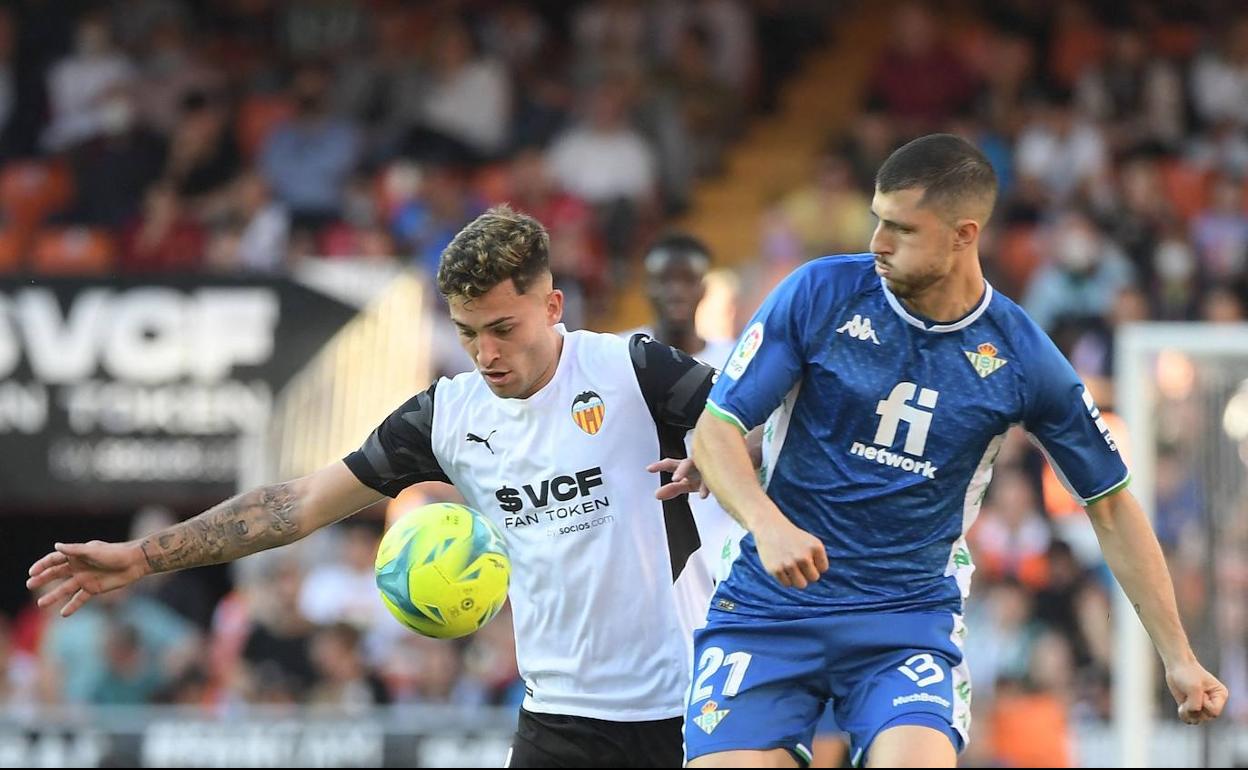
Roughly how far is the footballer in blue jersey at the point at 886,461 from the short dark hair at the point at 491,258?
2.44 feet

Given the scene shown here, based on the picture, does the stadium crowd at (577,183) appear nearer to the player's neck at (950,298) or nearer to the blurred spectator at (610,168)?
the blurred spectator at (610,168)

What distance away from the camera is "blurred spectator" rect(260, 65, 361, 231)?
16234 mm

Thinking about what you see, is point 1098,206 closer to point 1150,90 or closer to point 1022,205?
point 1022,205

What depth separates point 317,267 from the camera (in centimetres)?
1344

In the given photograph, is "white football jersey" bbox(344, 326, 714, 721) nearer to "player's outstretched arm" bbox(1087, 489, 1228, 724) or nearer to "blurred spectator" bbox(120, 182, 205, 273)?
"player's outstretched arm" bbox(1087, 489, 1228, 724)

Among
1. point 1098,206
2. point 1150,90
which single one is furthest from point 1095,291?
point 1150,90

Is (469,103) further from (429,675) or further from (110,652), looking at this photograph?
(429,675)

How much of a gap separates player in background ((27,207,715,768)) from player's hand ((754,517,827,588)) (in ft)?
3.22

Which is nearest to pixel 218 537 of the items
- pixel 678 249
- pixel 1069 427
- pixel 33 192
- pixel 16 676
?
pixel 1069 427

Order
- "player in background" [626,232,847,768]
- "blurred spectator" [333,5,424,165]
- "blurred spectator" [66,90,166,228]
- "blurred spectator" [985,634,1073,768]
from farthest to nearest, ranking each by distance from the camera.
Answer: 1. "blurred spectator" [333,5,424,165]
2. "blurred spectator" [66,90,166,228]
3. "blurred spectator" [985,634,1073,768]
4. "player in background" [626,232,847,768]

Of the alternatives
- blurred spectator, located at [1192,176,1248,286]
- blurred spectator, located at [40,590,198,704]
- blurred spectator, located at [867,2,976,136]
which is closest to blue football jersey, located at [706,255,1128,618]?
blurred spectator, located at [40,590,198,704]

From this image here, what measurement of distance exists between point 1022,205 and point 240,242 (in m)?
6.45

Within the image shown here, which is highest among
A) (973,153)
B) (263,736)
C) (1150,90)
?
(1150,90)

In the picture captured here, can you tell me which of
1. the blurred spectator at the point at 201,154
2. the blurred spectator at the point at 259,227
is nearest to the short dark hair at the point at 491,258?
the blurred spectator at the point at 259,227
